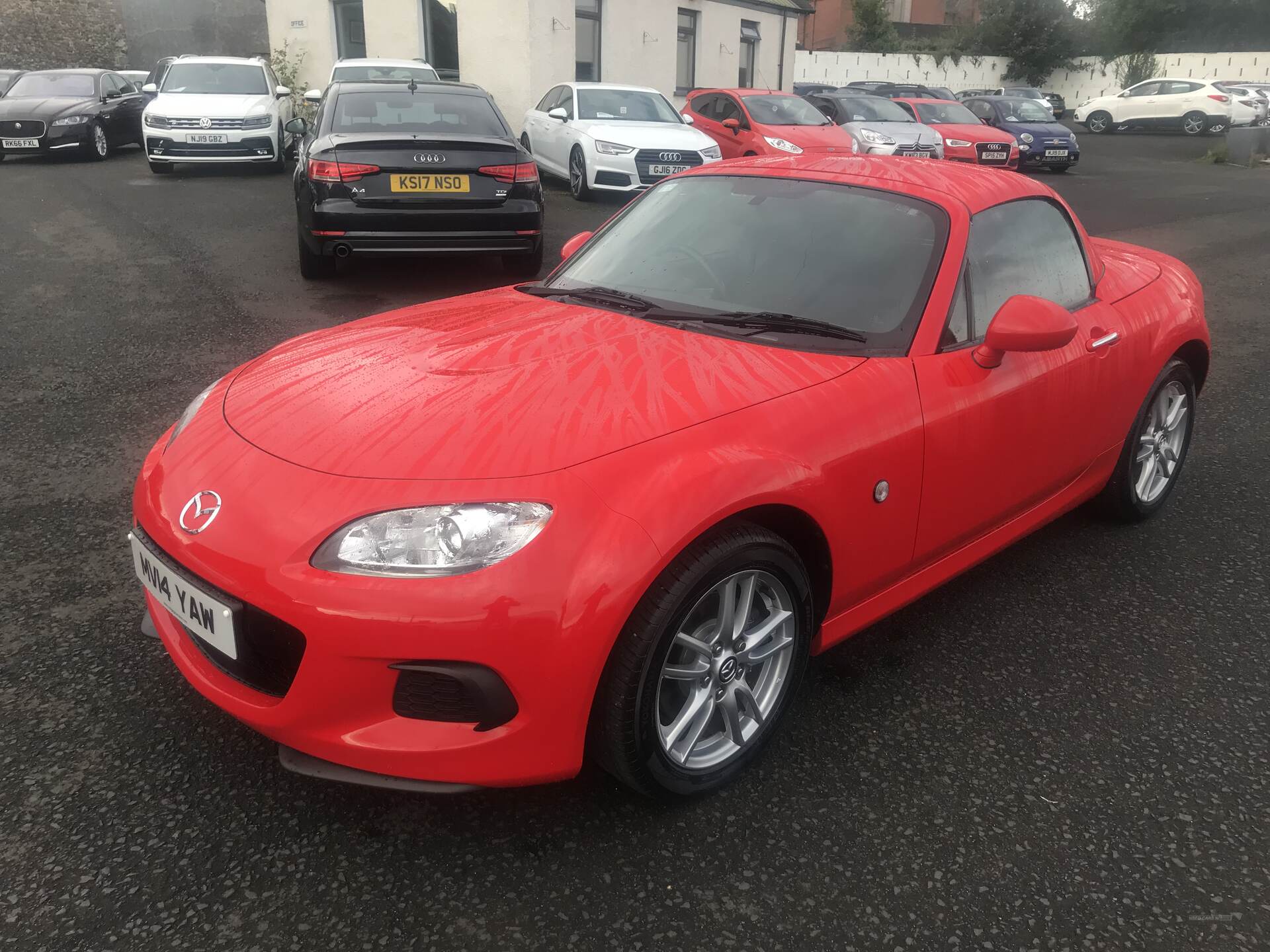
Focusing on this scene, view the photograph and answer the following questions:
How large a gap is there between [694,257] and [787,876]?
1.84 metres

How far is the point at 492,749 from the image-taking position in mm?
1939

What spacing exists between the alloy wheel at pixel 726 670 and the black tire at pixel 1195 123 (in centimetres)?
3548

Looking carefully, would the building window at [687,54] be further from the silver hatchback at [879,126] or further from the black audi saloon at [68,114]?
the black audi saloon at [68,114]

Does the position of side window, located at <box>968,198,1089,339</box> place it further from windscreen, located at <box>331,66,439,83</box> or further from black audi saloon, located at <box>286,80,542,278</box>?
windscreen, located at <box>331,66,439,83</box>

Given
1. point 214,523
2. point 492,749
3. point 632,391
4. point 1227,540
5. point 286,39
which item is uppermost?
point 286,39

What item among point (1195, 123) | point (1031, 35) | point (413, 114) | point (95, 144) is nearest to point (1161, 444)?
point (413, 114)

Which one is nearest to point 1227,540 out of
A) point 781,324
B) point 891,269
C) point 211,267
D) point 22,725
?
point 891,269

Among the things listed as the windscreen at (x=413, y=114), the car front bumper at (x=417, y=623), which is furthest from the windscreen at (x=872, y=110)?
the car front bumper at (x=417, y=623)

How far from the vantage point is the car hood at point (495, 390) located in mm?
2082

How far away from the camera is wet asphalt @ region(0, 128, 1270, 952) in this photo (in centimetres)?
196

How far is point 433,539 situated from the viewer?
75.8 inches

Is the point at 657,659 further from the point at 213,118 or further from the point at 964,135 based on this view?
the point at 964,135

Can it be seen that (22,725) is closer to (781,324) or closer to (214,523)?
(214,523)

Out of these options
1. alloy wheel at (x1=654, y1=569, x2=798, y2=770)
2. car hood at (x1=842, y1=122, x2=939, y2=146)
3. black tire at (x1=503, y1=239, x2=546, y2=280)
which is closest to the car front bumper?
alloy wheel at (x1=654, y1=569, x2=798, y2=770)
